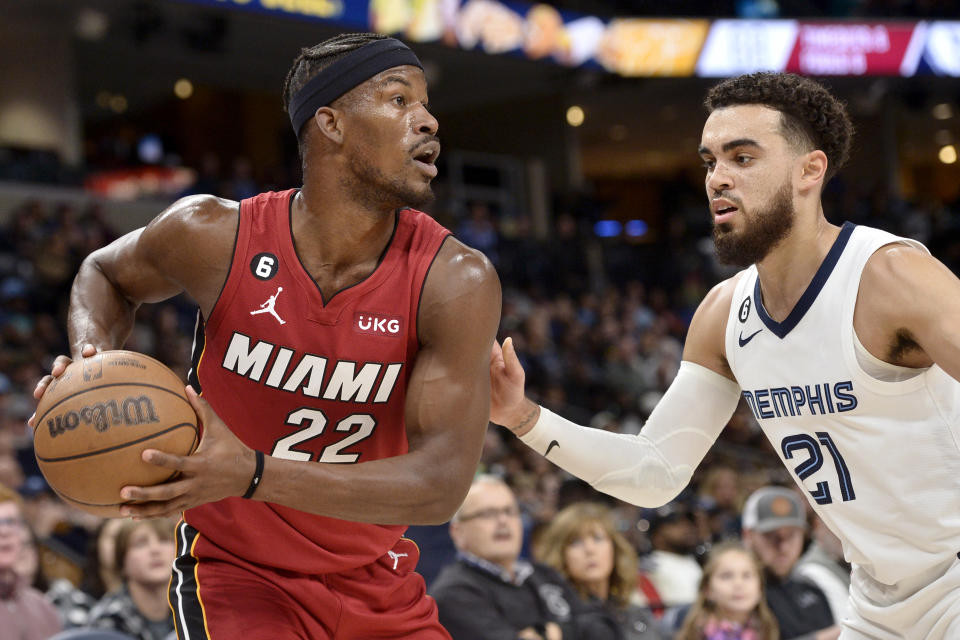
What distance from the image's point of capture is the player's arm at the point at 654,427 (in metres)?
3.54

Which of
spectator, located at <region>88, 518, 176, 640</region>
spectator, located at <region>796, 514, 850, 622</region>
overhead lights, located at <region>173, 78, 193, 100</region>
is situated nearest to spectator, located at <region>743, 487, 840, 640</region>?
spectator, located at <region>796, 514, 850, 622</region>

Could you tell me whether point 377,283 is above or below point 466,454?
above

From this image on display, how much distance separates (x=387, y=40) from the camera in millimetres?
3209

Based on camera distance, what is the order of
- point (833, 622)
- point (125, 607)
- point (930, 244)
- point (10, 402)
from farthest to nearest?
point (930, 244), point (10, 402), point (833, 622), point (125, 607)

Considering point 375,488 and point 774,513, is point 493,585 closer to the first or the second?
point 774,513

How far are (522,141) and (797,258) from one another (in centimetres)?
1982

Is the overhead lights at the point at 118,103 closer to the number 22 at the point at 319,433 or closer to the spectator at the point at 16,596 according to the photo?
the spectator at the point at 16,596

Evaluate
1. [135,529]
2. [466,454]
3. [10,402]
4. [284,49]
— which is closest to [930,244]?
[284,49]

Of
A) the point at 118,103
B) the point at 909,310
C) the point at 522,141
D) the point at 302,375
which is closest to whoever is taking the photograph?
the point at 909,310

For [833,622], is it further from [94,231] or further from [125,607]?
[94,231]

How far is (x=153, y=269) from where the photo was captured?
326 centimetres

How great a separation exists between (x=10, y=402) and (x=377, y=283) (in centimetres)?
685

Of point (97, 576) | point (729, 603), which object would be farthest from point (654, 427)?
point (97, 576)

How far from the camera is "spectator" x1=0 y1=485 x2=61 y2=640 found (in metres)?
5.00
